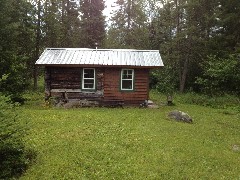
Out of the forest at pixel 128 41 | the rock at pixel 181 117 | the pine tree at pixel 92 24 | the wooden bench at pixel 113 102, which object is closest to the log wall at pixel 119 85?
the wooden bench at pixel 113 102

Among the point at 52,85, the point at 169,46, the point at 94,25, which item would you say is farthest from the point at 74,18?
the point at 52,85

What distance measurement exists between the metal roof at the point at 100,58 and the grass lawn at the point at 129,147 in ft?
14.8

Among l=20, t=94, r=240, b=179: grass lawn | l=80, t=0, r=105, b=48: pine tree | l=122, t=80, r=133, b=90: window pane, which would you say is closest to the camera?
l=20, t=94, r=240, b=179: grass lawn

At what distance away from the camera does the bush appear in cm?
873

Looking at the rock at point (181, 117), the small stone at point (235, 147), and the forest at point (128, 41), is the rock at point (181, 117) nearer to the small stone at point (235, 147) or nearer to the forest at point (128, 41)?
the forest at point (128, 41)

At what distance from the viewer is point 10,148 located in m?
8.98

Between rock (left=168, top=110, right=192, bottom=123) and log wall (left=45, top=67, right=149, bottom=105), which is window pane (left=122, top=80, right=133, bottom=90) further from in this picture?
rock (left=168, top=110, right=192, bottom=123)

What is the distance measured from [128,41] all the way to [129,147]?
29389 mm

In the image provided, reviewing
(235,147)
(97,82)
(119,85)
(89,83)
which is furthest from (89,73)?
(235,147)

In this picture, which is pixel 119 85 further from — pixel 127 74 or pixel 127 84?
pixel 127 74

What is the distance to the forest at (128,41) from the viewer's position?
55.9 ft

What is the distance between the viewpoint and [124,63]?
2084 cm

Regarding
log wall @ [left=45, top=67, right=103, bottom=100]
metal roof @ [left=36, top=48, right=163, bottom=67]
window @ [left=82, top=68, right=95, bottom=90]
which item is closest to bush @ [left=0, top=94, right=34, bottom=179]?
metal roof @ [left=36, top=48, right=163, bottom=67]

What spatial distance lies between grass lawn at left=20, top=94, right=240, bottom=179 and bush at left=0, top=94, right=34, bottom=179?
0.36 meters
